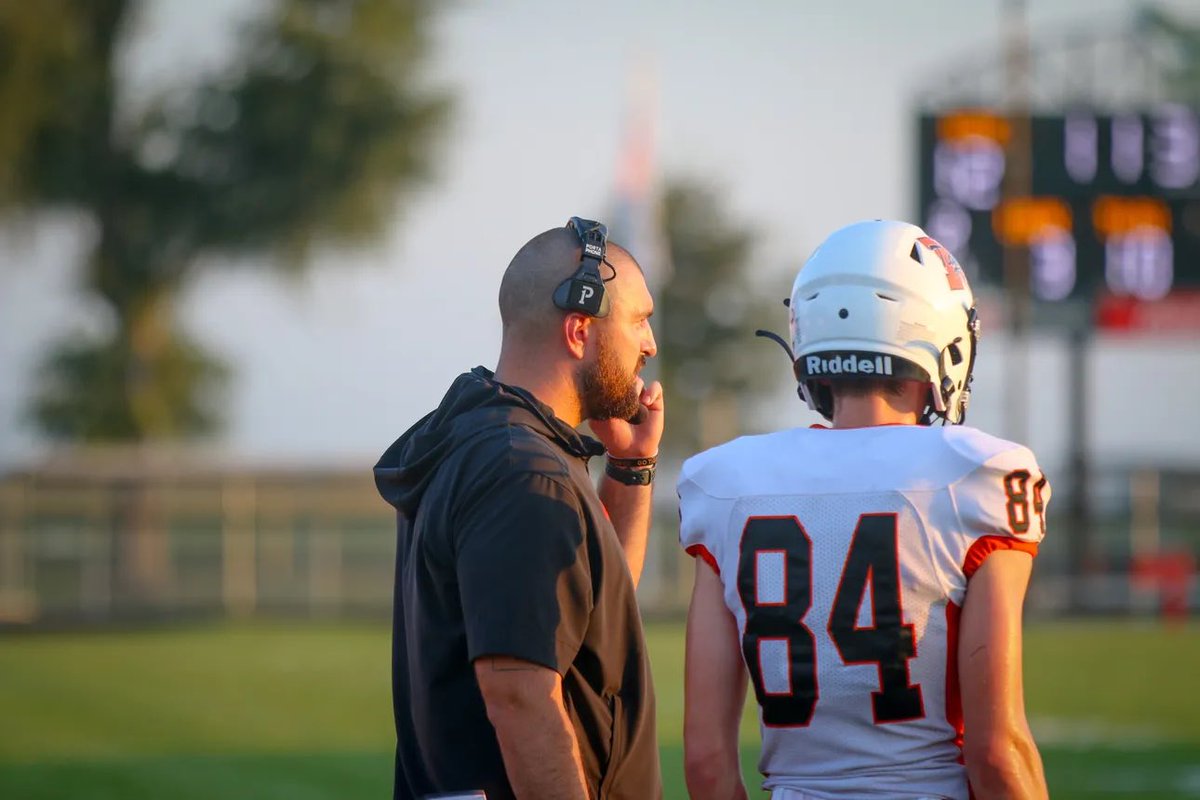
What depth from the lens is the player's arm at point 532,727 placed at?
2791 millimetres

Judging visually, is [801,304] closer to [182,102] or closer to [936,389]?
[936,389]

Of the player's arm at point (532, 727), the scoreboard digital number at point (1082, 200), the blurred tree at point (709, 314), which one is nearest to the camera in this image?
the player's arm at point (532, 727)

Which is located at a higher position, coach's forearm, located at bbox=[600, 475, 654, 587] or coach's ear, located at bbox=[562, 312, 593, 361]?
coach's ear, located at bbox=[562, 312, 593, 361]

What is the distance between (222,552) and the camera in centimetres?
2455

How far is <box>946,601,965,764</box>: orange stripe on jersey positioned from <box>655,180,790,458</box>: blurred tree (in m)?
38.4

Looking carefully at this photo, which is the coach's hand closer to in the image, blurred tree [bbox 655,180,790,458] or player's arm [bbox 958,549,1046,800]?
player's arm [bbox 958,549,1046,800]

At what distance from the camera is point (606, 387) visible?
3.17 meters

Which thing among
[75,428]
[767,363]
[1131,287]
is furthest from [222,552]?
[767,363]

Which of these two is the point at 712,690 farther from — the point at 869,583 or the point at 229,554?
the point at 229,554

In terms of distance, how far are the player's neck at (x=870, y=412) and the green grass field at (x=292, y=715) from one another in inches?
249

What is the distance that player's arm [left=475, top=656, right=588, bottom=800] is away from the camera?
110 inches

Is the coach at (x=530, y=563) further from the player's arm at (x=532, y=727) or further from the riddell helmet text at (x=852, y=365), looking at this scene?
the riddell helmet text at (x=852, y=365)

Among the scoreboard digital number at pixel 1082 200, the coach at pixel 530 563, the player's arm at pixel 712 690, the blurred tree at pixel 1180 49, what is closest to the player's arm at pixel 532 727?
the coach at pixel 530 563

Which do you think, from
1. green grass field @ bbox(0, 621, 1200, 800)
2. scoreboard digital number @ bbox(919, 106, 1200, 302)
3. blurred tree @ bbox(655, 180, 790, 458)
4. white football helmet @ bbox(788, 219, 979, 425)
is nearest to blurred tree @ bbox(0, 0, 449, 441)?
green grass field @ bbox(0, 621, 1200, 800)
